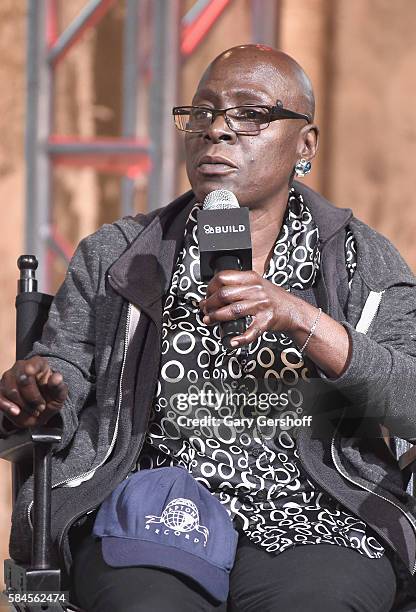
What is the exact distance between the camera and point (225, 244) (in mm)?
1978

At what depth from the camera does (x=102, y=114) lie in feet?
13.1

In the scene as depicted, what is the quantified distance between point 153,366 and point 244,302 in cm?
43

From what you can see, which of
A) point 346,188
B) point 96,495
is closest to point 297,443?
point 96,495

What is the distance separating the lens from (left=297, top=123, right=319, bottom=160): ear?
2.54 m

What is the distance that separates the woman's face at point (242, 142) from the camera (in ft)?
7.82

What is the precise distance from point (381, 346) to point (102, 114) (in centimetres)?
199

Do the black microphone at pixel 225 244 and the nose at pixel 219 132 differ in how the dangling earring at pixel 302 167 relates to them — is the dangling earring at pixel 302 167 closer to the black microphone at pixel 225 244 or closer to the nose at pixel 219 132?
the nose at pixel 219 132

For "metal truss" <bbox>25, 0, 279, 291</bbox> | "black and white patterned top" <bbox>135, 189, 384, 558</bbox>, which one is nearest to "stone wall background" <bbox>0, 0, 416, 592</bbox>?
"metal truss" <bbox>25, 0, 279, 291</bbox>

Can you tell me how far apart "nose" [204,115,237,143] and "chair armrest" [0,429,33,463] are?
0.70 meters

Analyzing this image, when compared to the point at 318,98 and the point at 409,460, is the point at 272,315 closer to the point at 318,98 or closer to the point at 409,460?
the point at 409,460

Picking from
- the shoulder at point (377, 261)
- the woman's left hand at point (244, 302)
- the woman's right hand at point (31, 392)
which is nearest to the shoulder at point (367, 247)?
the shoulder at point (377, 261)

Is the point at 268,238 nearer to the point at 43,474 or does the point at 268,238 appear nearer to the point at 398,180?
the point at 43,474

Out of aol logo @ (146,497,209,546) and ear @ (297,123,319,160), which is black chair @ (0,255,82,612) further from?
ear @ (297,123,319,160)

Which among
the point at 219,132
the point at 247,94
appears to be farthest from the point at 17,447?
the point at 247,94
